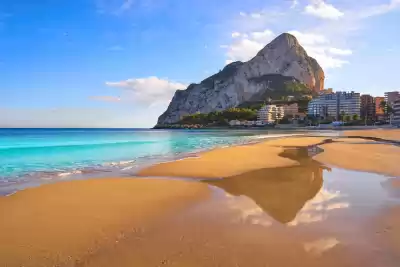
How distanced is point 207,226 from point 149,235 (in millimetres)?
1144

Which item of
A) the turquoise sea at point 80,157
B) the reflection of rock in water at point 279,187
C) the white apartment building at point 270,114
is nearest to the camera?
the reflection of rock in water at point 279,187

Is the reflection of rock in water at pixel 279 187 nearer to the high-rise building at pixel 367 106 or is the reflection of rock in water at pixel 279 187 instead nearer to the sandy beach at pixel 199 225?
the sandy beach at pixel 199 225

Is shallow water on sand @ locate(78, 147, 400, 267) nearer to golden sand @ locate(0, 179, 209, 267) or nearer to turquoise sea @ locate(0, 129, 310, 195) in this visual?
golden sand @ locate(0, 179, 209, 267)

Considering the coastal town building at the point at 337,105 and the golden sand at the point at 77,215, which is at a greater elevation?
the coastal town building at the point at 337,105

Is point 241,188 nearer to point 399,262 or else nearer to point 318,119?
point 399,262

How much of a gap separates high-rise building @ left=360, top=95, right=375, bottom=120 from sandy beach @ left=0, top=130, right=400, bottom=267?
179 metres

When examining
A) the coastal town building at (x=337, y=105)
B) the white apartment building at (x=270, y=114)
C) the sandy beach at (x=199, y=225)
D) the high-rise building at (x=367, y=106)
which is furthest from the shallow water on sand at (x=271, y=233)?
the high-rise building at (x=367, y=106)

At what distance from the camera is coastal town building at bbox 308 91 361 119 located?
165 meters

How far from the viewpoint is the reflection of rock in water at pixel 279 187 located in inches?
270

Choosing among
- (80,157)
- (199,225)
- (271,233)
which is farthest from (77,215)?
(80,157)

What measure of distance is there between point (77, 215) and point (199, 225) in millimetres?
2816

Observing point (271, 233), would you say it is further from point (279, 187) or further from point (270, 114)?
point (270, 114)

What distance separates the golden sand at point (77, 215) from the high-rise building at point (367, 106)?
18149 cm

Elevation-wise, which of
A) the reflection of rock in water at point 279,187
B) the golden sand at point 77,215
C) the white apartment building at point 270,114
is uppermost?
the white apartment building at point 270,114
